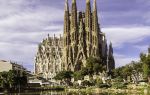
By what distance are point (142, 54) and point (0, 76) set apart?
5073 cm

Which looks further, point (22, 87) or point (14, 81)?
point (22, 87)

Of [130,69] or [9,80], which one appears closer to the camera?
[9,80]

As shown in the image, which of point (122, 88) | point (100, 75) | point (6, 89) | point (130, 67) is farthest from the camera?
point (100, 75)

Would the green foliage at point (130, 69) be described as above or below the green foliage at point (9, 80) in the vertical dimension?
above

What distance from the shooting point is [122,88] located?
132 m

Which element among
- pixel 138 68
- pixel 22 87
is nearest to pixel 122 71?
pixel 138 68

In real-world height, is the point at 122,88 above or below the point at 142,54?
below

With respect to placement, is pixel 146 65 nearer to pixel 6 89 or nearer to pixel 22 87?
pixel 6 89

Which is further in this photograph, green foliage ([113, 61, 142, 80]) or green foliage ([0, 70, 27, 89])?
green foliage ([113, 61, 142, 80])

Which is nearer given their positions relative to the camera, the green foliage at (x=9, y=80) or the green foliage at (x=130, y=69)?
the green foliage at (x=9, y=80)

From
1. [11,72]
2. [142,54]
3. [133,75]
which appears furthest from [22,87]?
[142,54]

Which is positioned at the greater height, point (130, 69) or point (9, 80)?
point (130, 69)

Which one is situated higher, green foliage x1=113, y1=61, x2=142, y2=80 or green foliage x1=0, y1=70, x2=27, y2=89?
green foliage x1=113, y1=61, x2=142, y2=80

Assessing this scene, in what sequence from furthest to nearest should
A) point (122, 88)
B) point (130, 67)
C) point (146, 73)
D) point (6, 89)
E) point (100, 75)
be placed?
point (100, 75), point (130, 67), point (6, 89), point (122, 88), point (146, 73)
